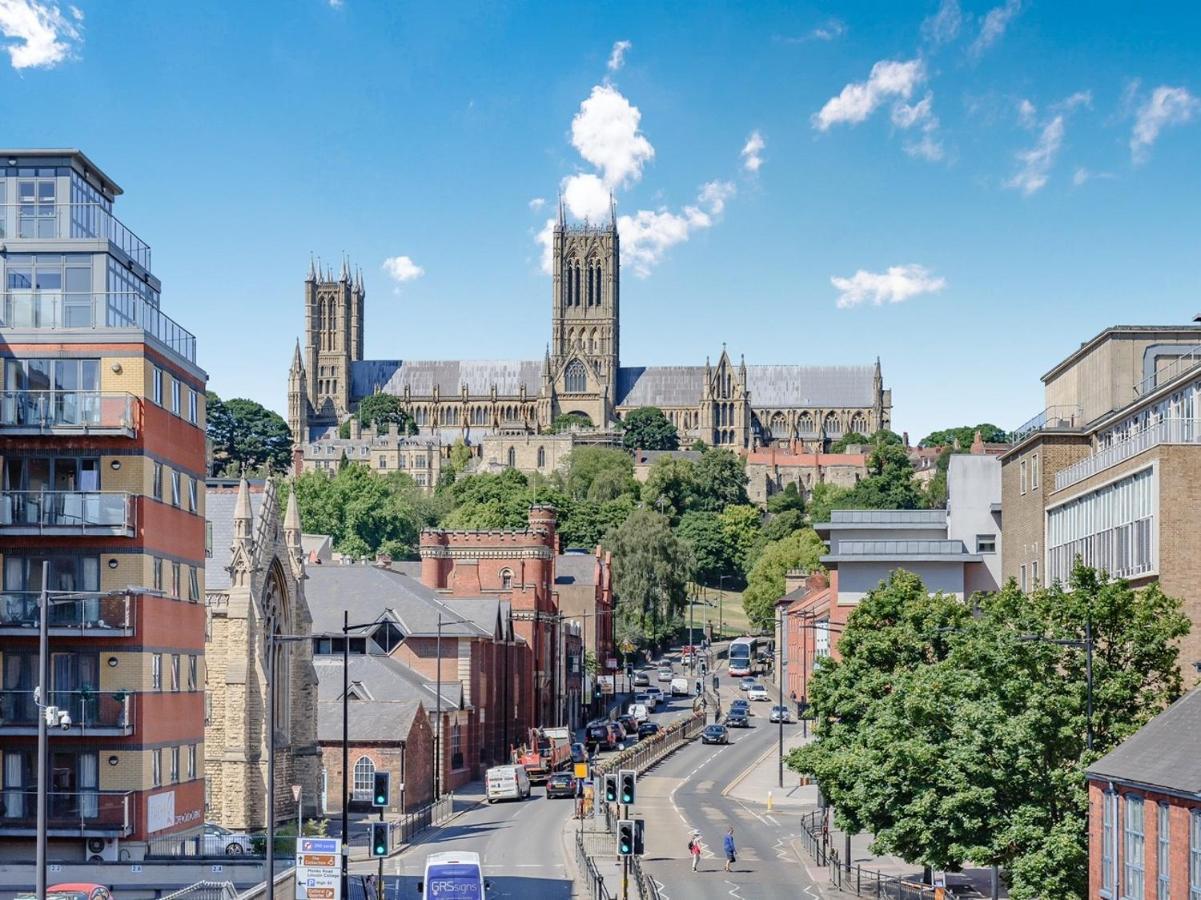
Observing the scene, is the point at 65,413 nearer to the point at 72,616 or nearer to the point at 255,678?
the point at 72,616

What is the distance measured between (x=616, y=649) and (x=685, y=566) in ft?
54.4

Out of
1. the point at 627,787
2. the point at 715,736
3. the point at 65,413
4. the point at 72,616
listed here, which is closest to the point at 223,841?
the point at 72,616

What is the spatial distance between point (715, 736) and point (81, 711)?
224 feet

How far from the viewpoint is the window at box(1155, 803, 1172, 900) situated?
40.3 meters

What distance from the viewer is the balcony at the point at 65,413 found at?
50688 mm

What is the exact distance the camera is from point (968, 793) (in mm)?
49719

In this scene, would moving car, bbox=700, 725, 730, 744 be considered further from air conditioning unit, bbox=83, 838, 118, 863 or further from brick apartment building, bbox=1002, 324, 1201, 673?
air conditioning unit, bbox=83, 838, 118, 863

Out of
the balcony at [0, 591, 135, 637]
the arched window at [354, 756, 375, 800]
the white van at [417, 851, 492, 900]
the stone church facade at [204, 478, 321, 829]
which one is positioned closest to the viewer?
the balcony at [0, 591, 135, 637]

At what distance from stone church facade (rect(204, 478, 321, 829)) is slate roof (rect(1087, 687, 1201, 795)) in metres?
33.6

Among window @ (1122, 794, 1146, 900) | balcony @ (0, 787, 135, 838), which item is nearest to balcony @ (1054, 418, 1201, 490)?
window @ (1122, 794, 1146, 900)

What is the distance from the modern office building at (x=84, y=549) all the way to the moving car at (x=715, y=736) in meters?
64.5

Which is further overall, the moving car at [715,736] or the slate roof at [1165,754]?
the moving car at [715,736]

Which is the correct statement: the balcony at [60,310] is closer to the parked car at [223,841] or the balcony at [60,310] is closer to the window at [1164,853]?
the parked car at [223,841]

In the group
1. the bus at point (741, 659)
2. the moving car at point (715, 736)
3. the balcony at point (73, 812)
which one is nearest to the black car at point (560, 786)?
the moving car at point (715, 736)
